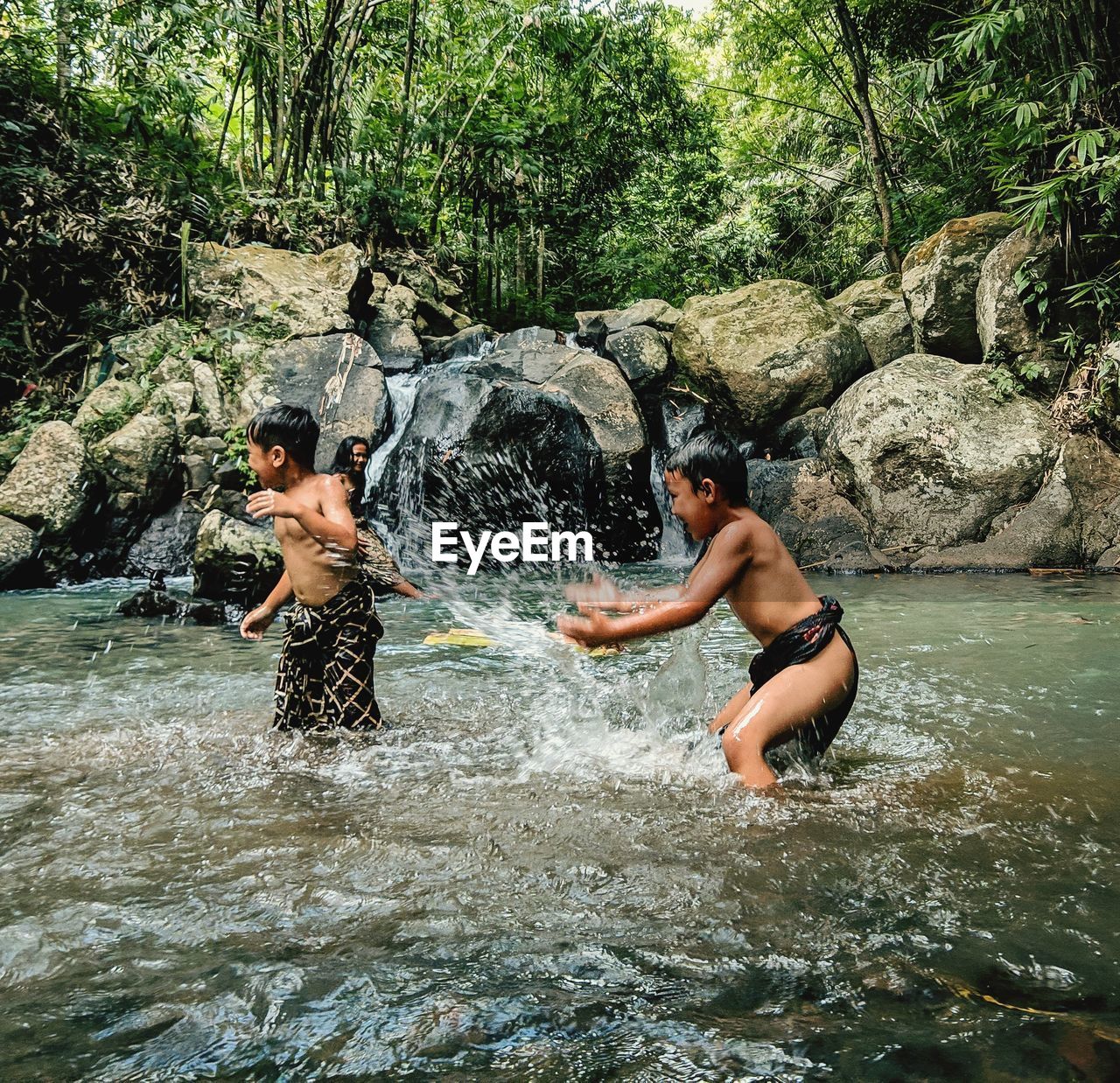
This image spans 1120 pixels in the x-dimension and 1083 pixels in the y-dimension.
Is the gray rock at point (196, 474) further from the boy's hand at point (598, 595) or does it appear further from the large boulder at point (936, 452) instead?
the boy's hand at point (598, 595)

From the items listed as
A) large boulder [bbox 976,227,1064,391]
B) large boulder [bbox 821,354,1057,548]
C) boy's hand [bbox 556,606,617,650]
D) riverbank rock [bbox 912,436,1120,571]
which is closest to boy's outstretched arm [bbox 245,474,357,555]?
boy's hand [bbox 556,606,617,650]

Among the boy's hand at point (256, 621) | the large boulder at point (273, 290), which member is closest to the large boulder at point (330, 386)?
the large boulder at point (273, 290)

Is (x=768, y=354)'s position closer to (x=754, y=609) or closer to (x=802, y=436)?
(x=802, y=436)

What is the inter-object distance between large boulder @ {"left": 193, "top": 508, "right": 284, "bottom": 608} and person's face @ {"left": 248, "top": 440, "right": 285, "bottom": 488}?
3821 mm

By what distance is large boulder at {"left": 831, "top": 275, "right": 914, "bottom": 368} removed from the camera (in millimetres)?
11266

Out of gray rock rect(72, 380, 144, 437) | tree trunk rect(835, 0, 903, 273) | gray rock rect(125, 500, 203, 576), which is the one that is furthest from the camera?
tree trunk rect(835, 0, 903, 273)

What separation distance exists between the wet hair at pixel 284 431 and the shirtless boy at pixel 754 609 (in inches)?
49.0

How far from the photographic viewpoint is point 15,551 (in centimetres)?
814

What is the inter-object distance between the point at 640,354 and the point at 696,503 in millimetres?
8930

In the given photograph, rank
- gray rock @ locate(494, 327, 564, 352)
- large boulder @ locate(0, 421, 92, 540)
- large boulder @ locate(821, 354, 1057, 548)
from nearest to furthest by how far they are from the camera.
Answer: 1. large boulder @ locate(0, 421, 92, 540)
2. large boulder @ locate(821, 354, 1057, 548)
3. gray rock @ locate(494, 327, 564, 352)

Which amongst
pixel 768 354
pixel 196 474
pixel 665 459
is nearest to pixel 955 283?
pixel 768 354

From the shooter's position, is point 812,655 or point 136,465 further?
point 136,465

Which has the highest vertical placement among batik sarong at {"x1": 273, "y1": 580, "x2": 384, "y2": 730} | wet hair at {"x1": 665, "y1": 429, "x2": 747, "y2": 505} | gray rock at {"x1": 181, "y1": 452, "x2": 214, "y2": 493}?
gray rock at {"x1": 181, "y1": 452, "x2": 214, "y2": 493}

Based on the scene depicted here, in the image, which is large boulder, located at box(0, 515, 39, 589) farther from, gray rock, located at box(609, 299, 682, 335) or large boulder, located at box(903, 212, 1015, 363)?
large boulder, located at box(903, 212, 1015, 363)
